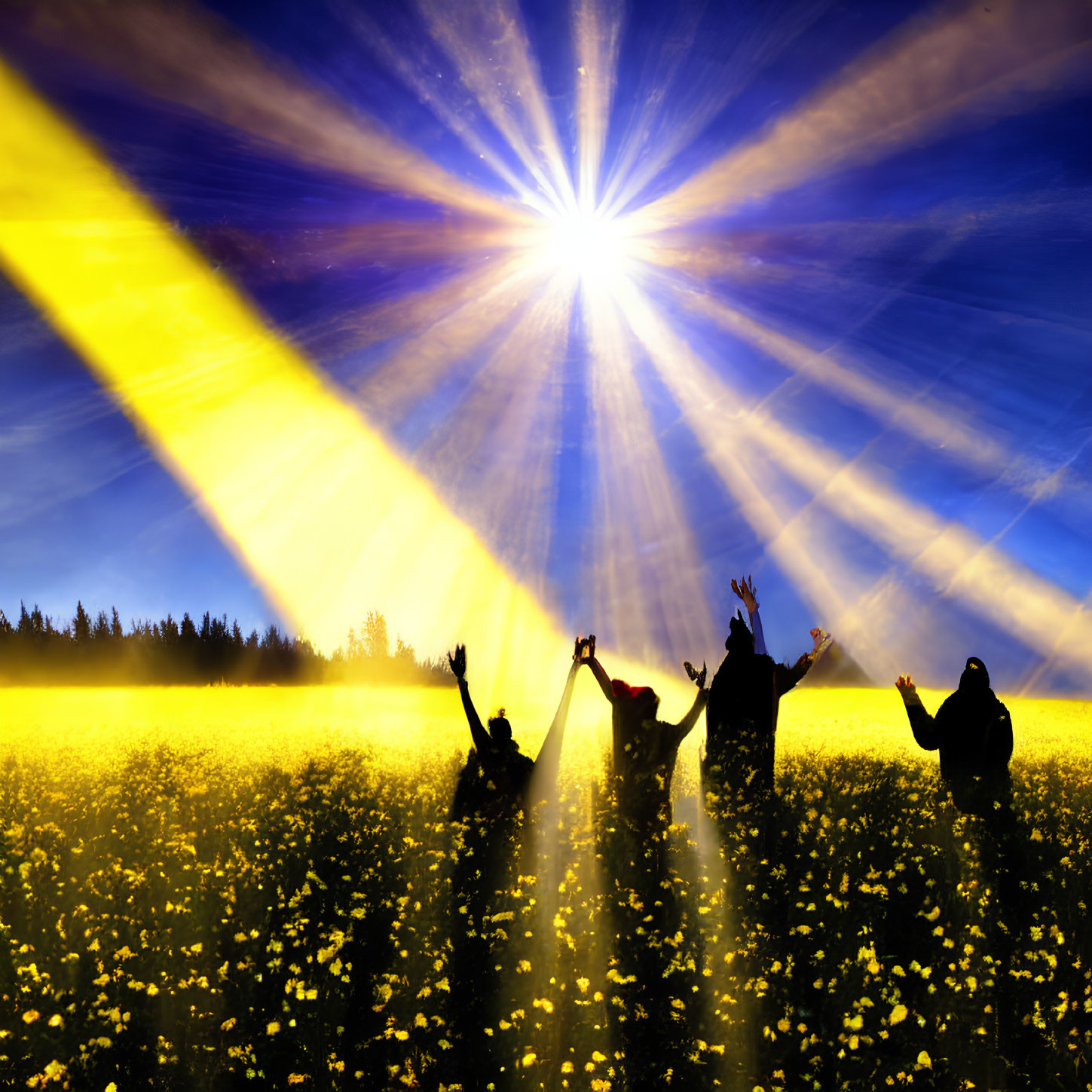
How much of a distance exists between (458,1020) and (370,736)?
38.0 feet

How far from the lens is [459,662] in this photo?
7.92 meters

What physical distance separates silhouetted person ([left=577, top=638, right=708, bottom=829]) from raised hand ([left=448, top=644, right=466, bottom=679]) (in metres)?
1.54

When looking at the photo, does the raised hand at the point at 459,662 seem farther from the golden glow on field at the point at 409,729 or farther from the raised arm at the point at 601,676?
the golden glow on field at the point at 409,729

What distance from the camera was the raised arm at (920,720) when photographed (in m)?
9.43

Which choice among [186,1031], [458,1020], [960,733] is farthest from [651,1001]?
[960,733]

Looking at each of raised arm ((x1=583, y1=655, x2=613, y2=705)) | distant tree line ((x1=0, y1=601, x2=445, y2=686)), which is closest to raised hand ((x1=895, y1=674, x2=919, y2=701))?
raised arm ((x1=583, y1=655, x2=613, y2=705))

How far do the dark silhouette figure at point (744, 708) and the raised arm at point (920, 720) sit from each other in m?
1.43

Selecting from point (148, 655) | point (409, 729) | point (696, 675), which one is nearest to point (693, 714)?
point (696, 675)

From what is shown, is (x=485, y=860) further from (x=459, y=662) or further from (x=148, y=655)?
(x=148, y=655)

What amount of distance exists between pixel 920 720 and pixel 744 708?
2664mm

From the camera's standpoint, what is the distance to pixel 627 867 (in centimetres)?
708

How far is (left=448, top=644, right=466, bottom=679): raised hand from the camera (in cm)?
785

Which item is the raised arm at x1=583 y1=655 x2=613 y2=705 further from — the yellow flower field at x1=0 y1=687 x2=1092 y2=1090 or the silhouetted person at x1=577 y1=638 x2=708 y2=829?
the yellow flower field at x1=0 y1=687 x2=1092 y2=1090

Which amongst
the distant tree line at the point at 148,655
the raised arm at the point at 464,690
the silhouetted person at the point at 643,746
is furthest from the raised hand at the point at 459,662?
the distant tree line at the point at 148,655
